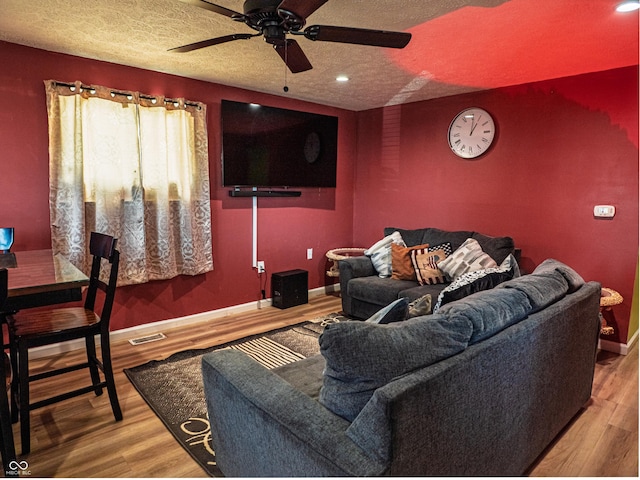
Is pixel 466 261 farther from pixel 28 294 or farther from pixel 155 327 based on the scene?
pixel 28 294

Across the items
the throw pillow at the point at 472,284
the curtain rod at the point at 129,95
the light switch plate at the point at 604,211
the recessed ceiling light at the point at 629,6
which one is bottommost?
the throw pillow at the point at 472,284

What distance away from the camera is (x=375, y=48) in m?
2.73

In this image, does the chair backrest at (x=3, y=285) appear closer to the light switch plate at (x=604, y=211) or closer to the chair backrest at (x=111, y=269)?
the chair backrest at (x=111, y=269)

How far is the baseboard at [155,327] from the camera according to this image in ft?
10.1

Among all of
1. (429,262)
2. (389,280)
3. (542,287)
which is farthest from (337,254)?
(542,287)

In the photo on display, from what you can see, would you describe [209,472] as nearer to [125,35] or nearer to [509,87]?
[125,35]

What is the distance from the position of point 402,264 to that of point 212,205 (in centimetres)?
197

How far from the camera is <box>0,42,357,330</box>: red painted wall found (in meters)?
2.86

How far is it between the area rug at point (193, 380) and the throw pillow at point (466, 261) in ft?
4.31

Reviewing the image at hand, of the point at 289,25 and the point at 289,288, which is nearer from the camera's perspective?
the point at 289,25

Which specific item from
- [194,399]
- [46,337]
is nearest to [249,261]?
[194,399]

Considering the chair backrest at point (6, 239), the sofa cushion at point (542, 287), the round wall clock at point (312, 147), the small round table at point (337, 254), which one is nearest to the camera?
the sofa cushion at point (542, 287)

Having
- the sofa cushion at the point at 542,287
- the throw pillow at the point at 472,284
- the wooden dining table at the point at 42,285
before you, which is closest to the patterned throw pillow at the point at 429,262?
the throw pillow at the point at 472,284

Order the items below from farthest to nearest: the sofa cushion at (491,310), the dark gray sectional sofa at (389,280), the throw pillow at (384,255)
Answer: the throw pillow at (384,255)
the dark gray sectional sofa at (389,280)
the sofa cushion at (491,310)
